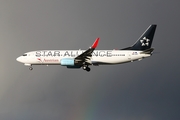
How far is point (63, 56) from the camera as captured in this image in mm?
78500

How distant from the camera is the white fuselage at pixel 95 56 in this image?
74.9 metres

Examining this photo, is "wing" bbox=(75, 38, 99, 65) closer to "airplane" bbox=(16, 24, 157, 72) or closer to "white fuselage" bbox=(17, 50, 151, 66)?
"airplane" bbox=(16, 24, 157, 72)

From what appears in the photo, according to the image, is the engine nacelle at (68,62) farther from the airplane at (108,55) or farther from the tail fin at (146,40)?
the tail fin at (146,40)

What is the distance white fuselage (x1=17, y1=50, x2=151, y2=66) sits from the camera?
74.9 m

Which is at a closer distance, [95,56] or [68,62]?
[68,62]

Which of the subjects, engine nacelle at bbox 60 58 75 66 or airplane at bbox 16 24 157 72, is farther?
engine nacelle at bbox 60 58 75 66

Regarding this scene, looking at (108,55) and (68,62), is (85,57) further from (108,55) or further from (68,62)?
(108,55)

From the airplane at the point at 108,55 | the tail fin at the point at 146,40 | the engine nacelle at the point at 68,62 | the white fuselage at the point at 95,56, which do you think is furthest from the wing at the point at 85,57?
the tail fin at the point at 146,40

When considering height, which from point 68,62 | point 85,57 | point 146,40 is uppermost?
point 146,40

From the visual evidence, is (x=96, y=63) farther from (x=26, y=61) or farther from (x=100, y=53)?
(x=26, y=61)

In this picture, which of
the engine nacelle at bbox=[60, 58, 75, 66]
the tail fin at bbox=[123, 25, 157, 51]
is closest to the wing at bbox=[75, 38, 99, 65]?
the engine nacelle at bbox=[60, 58, 75, 66]

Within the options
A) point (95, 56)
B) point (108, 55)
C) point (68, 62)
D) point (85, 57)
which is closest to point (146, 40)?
point (108, 55)

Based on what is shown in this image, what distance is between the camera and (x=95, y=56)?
76.6 metres

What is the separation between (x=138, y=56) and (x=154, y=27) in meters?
6.92
